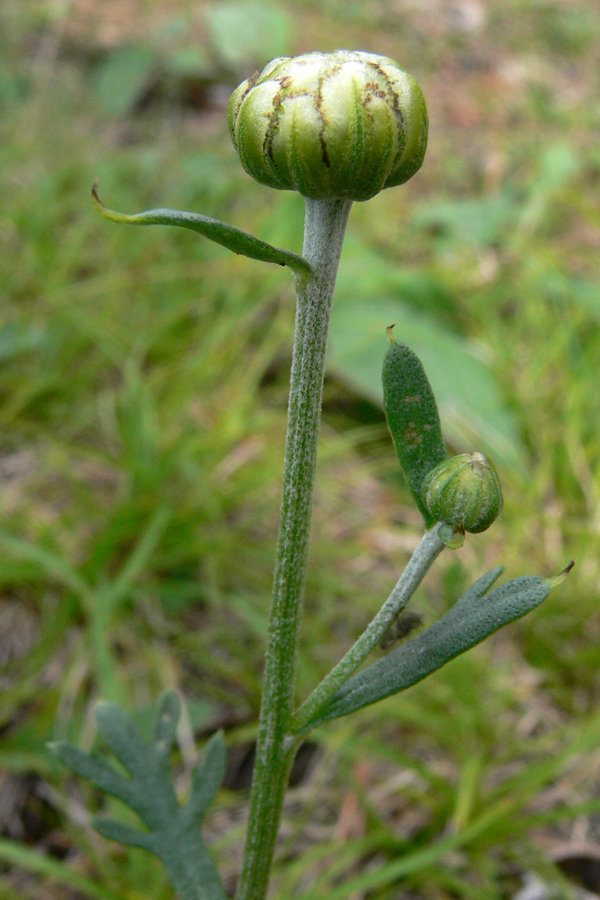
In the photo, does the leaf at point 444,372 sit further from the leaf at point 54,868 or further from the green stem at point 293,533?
the green stem at point 293,533

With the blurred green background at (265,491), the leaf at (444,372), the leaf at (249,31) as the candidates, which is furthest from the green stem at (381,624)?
the leaf at (249,31)

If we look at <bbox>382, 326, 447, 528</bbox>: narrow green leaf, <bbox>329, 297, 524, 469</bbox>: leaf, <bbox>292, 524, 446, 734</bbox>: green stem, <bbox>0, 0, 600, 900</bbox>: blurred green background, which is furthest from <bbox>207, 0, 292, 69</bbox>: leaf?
<bbox>292, 524, 446, 734</bbox>: green stem

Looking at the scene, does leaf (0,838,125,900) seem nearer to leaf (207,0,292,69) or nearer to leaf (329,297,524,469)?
leaf (329,297,524,469)

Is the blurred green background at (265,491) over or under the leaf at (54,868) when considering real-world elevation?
over

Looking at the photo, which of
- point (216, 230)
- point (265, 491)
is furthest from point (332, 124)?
point (265, 491)

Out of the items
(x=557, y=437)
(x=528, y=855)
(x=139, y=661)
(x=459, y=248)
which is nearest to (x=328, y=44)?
(x=459, y=248)

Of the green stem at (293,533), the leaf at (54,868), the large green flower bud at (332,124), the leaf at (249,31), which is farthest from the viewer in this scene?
the leaf at (249,31)

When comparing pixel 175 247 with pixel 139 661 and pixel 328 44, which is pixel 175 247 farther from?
pixel 328 44
